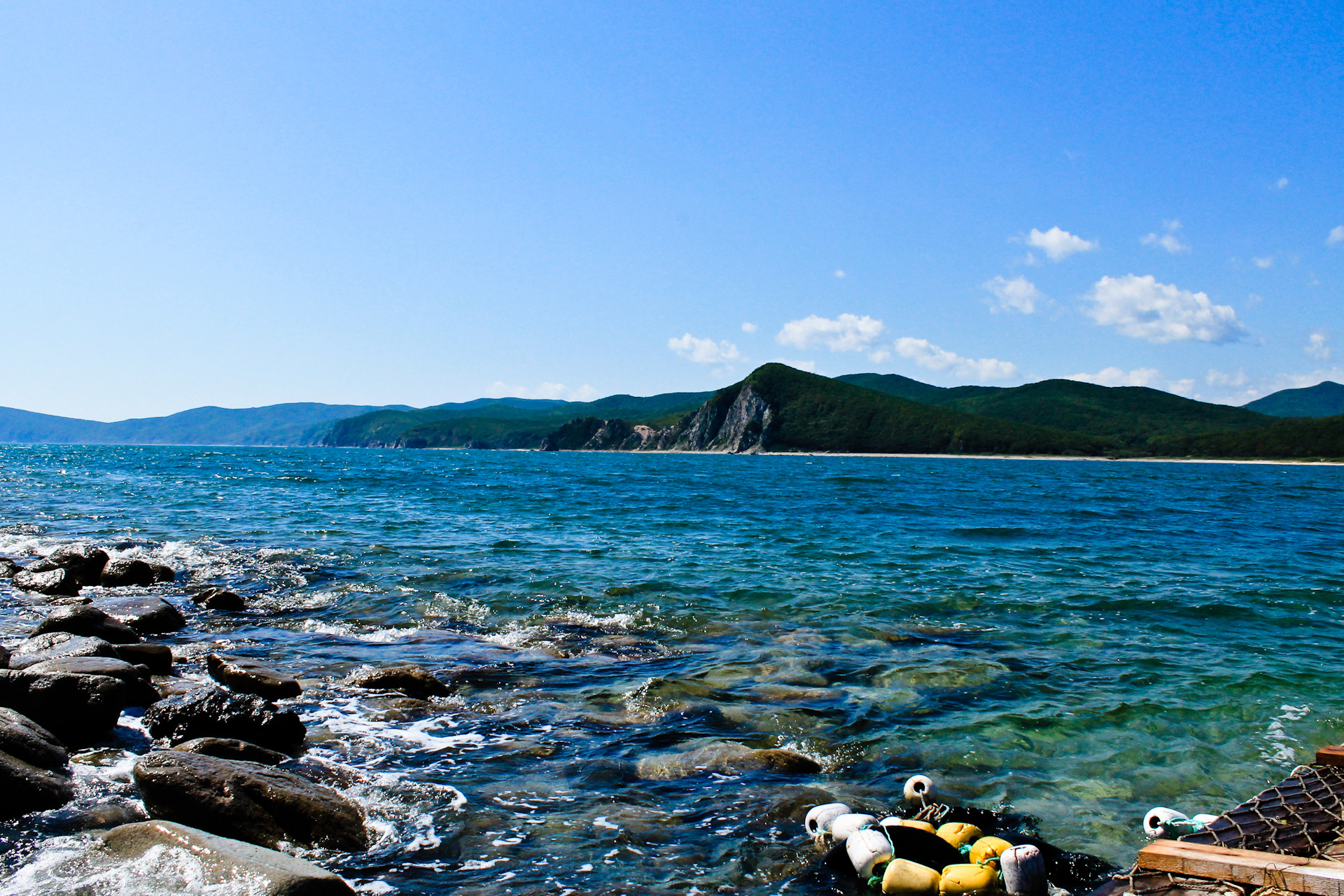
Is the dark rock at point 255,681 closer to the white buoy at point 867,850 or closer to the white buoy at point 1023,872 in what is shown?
the white buoy at point 867,850

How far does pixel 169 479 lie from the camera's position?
65.7m

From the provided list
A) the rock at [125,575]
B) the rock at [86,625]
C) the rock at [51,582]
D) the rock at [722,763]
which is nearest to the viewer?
the rock at [722,763]

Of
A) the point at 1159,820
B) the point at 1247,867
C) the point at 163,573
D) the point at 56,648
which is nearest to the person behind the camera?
the point at 1247,867

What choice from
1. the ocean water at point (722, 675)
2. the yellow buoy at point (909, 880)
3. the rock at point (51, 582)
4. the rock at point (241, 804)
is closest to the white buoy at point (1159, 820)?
the ocean water at point (722, 675)

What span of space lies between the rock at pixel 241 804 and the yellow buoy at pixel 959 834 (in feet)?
17.9

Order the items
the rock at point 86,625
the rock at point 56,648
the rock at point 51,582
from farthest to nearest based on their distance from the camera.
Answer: the rock at point 51,582, the rock at point 86,625, the rock at point 56,648

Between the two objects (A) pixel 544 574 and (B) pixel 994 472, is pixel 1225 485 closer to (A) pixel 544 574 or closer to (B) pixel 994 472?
(B) pixel 994 472

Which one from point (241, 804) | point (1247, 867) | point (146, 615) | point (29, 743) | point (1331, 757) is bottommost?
point (146, 615)

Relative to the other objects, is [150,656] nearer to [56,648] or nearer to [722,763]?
[56,648]

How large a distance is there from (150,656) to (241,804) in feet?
23.1

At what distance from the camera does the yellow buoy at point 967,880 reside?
20.8ft

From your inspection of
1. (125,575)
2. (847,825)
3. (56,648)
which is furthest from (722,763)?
(125,575)

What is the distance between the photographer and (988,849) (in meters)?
6.75

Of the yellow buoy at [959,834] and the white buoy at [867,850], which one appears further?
the yellow buoy at [959,834]
